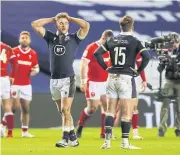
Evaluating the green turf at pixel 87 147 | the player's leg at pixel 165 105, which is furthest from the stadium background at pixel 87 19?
the player's leg at pixel 165 105

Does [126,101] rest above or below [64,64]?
below

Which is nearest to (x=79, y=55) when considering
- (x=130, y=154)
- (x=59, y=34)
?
(x=59, y=34)

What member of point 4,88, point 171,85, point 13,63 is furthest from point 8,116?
point 171,85

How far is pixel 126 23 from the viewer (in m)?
13.7

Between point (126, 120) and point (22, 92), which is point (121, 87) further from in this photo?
point (22, 92)

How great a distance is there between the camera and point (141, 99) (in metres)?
23.4

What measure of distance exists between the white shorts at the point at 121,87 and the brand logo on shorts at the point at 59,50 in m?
1.04

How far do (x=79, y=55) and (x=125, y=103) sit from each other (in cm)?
1000

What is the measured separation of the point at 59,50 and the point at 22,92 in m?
4.58

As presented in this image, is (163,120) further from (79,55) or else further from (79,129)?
(79,55)

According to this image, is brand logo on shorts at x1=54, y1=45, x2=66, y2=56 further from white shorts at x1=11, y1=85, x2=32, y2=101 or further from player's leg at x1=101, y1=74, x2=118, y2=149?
white shorts at x1=11, y1=85, x2=32, y2=101

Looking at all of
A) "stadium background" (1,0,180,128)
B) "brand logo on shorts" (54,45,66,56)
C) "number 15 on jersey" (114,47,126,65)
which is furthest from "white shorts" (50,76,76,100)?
"stadium background" (1,0,180,128)

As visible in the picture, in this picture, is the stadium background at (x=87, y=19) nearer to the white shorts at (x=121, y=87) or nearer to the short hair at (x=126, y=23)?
Result: the white shorts at (x=121, y=87)

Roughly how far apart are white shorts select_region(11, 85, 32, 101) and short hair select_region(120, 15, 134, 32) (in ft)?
18.0
